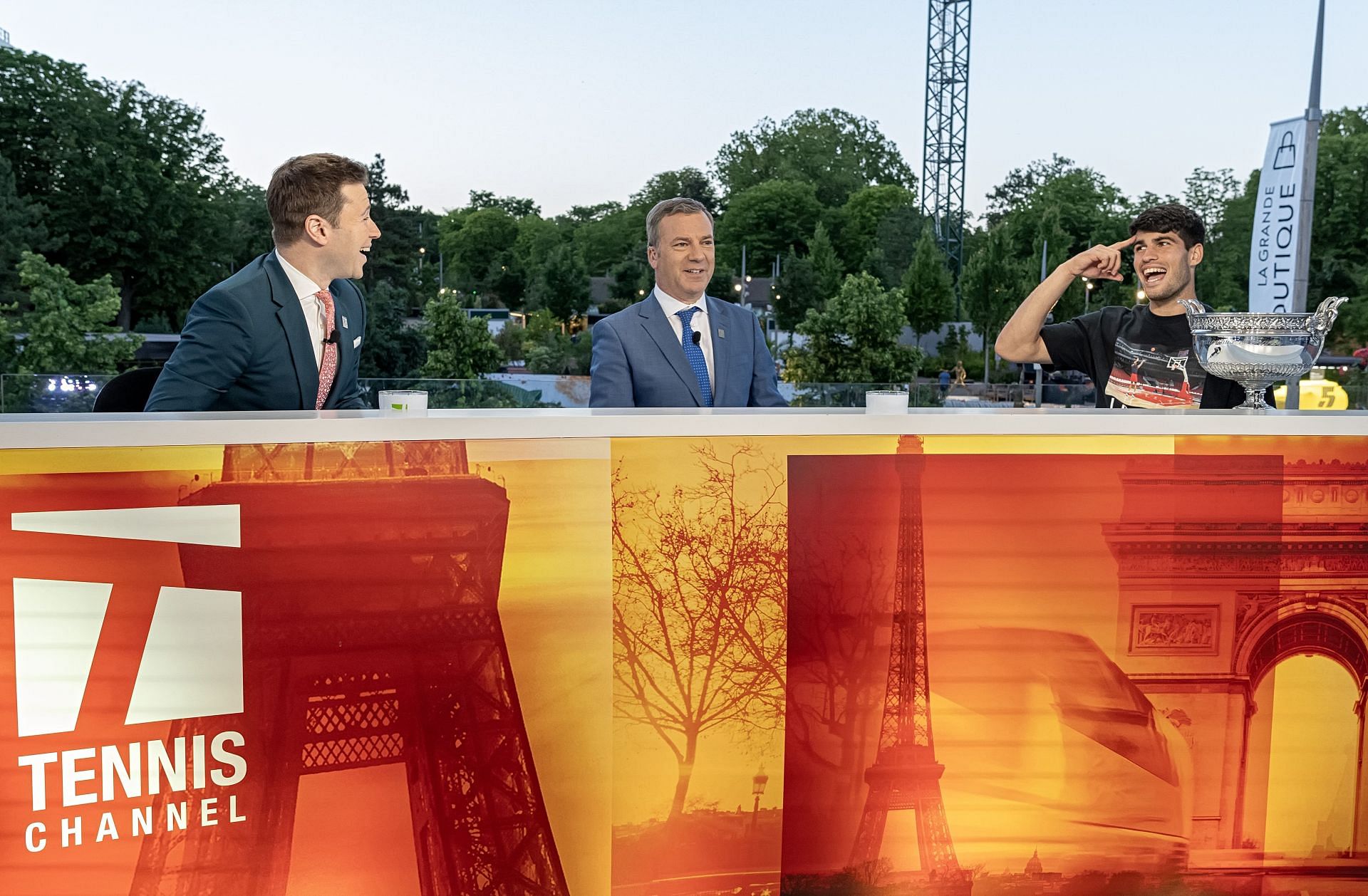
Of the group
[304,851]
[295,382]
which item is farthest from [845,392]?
[304,851]

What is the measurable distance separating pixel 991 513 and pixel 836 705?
0.46 meters

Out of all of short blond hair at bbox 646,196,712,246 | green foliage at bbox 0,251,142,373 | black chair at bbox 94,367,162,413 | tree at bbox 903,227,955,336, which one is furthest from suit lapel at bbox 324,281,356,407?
tree at bbox 903,227,955,336

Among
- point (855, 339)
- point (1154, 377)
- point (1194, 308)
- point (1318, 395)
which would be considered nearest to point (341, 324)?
point (1194, 308)

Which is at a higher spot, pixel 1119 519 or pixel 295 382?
pixel 295 382

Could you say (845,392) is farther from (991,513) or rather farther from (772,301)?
(772,301)

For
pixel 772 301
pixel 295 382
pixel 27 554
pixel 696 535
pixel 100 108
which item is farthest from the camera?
pixel 772 301

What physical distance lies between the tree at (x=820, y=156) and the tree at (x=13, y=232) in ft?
150

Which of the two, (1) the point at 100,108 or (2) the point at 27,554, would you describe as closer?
(2) the point at 27,554

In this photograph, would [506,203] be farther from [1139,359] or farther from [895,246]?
[1139,359]

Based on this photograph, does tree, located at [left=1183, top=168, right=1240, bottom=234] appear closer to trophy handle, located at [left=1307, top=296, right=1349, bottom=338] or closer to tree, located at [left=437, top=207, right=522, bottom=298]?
tree, located at [left=437, top=207, right=522, bottom=298]

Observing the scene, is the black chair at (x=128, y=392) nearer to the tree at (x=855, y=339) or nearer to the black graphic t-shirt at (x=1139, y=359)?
the black graphic t-shirt at (x=1139, y=359)

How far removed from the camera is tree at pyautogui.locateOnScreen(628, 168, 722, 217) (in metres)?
76.0

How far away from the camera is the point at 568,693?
2008mm

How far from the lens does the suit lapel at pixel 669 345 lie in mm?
3375
